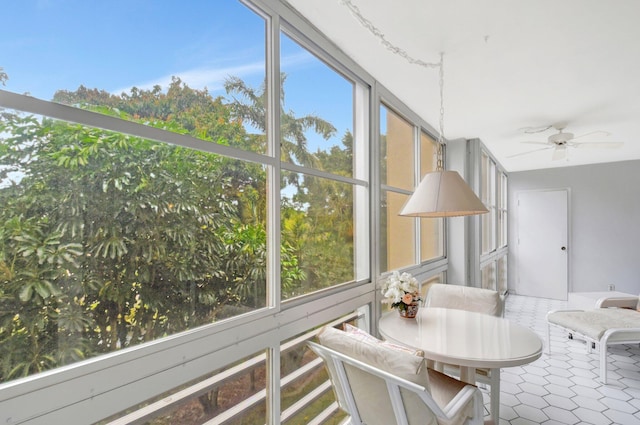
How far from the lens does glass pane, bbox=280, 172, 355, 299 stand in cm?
178

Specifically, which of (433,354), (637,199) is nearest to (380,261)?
(433,354)

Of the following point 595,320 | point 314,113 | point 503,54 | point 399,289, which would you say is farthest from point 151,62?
point 595,320

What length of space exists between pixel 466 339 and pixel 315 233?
1002 mm

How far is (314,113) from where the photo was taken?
6.61ft

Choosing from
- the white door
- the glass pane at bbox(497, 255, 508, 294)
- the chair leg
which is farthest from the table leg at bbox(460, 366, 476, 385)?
the white door

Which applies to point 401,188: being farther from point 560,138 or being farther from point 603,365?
point 603,365

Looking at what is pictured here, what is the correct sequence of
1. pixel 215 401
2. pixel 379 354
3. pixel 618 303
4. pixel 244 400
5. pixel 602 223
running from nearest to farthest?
1. pixel 379 354
2. pixel 215 401
3. pixel 244 400
4. pixel 618 303
5. pixel 602 223

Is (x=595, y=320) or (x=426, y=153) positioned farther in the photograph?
(x=426, y=153)

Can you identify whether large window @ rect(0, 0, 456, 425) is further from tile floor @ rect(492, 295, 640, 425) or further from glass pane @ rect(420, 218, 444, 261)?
glass pane @ rect(420, 218, 444, 261)

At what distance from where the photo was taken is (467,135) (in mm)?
3926

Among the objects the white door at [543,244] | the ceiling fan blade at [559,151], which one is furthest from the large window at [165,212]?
the white door at [543,244]

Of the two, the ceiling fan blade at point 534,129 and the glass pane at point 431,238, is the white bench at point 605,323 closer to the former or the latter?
the glass pane at point 431,238

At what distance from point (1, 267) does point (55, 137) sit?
376 millimetres

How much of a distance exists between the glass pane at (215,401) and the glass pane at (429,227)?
7.75 ft
